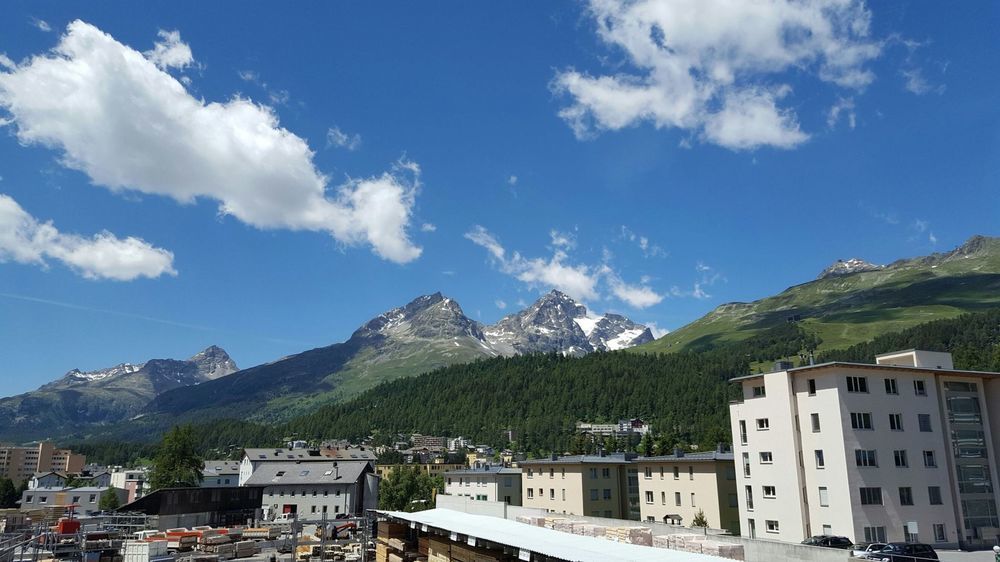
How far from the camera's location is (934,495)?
50.2 m

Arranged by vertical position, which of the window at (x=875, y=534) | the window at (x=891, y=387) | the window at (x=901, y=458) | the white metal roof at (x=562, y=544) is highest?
the window at (x=891, y=387)

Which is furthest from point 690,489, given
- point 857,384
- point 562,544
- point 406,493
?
Result: point 406,493

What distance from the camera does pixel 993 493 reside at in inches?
2088

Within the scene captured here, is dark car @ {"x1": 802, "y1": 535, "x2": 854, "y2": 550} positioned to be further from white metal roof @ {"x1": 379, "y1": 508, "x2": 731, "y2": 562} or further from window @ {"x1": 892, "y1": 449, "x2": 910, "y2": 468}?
white metal roof @ {"x1": 379, "y1": 508, "x2": 731, "y2": 562}

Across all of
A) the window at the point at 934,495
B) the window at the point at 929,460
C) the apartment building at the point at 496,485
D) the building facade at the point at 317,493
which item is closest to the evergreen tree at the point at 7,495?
the building facade at the point at 317,493

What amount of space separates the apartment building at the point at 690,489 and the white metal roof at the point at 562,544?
121 ft

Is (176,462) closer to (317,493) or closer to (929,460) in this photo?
(317,493)

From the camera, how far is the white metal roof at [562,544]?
20.0m

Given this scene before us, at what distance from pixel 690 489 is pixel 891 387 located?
2395 cm

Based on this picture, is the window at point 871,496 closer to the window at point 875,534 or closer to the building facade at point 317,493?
the window at point 875,534

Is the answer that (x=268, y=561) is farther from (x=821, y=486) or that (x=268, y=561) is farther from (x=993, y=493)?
(x=993, y=493)

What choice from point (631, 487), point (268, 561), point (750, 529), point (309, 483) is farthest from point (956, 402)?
point (309, 483)

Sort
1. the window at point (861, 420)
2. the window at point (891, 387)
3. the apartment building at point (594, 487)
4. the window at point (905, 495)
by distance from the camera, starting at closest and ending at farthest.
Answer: the window at point (905, 495) < the window at point (861, 420) < the window at point (891, 387) < the apartment building at point (594, 487)

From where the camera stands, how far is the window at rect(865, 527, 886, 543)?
46312 millimetres
